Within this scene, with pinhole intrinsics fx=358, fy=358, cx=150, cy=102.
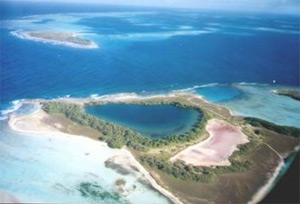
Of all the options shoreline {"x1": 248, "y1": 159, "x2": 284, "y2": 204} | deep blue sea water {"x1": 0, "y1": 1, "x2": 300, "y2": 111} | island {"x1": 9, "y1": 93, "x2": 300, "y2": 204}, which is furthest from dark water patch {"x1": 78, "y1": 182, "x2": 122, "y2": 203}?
deep blue sea water {"x1": 0, "y1": 1, "x2": 300, "y2": 111}

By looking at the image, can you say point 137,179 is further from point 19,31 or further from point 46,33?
point 19,31

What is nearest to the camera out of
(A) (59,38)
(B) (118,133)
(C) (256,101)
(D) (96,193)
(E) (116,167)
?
(D) (96,193)

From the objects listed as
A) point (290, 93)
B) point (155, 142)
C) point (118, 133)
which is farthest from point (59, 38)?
point (155, 142)

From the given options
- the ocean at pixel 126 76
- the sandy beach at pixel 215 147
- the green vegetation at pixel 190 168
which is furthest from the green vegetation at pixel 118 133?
the ocean at pixel 126 76

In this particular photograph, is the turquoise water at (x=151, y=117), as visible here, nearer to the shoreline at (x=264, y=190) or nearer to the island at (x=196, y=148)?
the island at (x=196, y=148)

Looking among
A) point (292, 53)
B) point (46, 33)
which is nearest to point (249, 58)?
point (292, 53)

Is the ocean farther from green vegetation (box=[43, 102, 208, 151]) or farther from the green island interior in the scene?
the green island interior

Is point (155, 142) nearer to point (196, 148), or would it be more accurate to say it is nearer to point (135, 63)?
point (196, 148)
